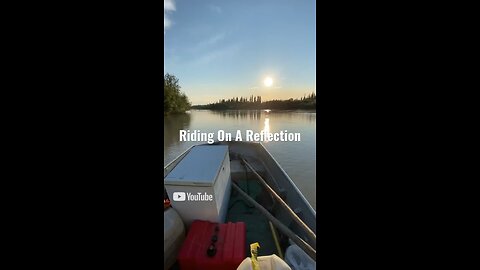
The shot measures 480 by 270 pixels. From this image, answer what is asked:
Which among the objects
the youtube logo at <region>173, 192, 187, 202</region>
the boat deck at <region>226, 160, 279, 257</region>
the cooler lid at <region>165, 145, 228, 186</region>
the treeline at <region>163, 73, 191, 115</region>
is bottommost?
the boat deck at <region>226, 160, 279, 257</region>

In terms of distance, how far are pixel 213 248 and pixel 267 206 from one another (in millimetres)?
1189

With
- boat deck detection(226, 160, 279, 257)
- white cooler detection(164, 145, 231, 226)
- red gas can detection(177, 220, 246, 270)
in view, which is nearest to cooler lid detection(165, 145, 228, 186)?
white cooler detection(164, 145, 231, 226)

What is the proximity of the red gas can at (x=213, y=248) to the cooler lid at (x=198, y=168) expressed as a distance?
28cm

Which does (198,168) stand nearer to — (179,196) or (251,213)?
(179,196)

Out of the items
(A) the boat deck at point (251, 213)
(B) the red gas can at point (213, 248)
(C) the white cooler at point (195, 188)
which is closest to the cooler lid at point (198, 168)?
(C) the white cooler at point (195, 188)

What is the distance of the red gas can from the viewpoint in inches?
49.3

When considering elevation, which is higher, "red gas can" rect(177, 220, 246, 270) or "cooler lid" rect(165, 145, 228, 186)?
"cooler lid" rect(165, 145, 228, 186)

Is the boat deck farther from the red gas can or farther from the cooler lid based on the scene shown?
the cooler lid

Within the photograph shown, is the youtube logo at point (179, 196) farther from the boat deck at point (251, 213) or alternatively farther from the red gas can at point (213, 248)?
the boat deck at point (251, 213)

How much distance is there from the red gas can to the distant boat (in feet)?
0.62

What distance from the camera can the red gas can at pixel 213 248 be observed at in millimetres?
1252
